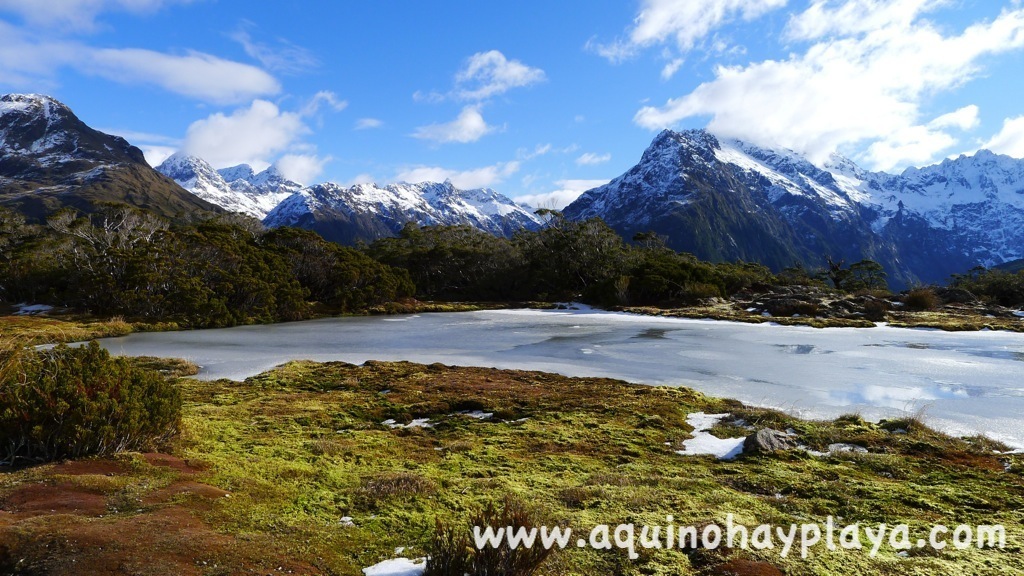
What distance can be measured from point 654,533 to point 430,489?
2.73m

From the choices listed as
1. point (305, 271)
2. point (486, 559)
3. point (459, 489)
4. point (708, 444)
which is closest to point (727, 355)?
point (708, 444)

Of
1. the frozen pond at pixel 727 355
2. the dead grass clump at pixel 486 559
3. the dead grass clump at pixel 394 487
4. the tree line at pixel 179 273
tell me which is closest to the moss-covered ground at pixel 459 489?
the dead grass clump at pixel 394 487

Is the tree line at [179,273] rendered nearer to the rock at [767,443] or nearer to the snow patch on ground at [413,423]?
the snow patch on ground at [413,423]

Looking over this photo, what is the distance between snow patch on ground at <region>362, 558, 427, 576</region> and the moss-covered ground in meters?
0.12

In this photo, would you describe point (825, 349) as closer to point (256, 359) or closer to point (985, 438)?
point (985, 438)

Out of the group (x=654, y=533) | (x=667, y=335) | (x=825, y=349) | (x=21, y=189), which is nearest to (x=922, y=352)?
(x=825, y=349)

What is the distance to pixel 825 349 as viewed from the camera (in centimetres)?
2509

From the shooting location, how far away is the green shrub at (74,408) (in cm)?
622

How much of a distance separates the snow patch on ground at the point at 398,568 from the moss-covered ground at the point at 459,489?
0.12 metres

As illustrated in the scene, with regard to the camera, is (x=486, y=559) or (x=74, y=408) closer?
(x=486, y=559)

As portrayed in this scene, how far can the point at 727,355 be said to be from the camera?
23.3 meters

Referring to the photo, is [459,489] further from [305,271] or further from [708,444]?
[305,271]

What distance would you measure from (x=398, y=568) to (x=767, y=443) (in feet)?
23.7

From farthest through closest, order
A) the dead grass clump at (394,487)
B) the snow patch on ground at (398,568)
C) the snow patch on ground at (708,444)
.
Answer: the snow patch on ground at (708,444) < the dead grass clump at (394,487) < the snow patch on ground at (398,568)
